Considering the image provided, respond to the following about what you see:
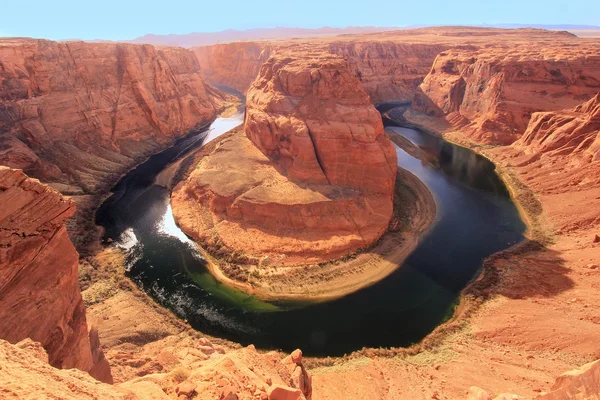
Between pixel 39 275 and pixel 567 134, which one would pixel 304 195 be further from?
pixel 567 134

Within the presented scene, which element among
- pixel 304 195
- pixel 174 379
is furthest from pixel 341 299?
pixel 174 379

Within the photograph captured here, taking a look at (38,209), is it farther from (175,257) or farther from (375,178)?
(375,178)

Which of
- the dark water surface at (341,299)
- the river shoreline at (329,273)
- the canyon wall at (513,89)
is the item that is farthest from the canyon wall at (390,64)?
the river shoreline at (329,273)

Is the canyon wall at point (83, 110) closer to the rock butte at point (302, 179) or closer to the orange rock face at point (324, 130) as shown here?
the rock butte at point (302, 179)

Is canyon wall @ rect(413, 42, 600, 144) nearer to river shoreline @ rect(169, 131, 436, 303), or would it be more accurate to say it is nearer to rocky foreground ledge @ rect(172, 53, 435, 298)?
rocky foreground ledge @ rect(172, 53, 435, 298)

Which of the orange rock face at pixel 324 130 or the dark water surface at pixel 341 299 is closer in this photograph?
the dark water surface at pixel 341 299

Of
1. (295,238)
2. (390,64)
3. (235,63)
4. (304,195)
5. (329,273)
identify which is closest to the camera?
(329,273)
